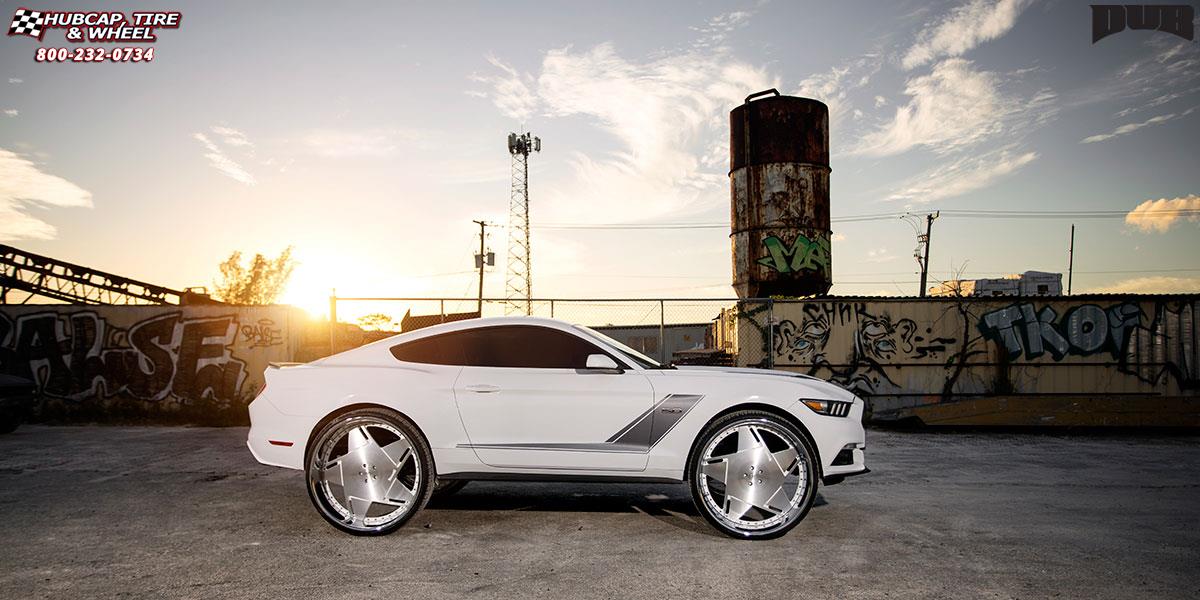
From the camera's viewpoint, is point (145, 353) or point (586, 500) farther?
point (145, 353)

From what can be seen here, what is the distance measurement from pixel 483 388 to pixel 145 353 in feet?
36.0

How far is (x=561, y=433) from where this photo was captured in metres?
4.57

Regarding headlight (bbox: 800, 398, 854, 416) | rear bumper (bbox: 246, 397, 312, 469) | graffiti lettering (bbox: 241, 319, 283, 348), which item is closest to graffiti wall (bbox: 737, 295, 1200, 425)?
headlight (bbox: 800, 398, 854, 416)

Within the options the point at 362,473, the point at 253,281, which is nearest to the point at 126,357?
the point at 362,473

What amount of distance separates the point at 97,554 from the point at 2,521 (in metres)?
1.53

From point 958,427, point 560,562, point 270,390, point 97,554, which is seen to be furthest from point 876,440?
point 97,554

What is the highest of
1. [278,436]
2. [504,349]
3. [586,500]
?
[504,349]

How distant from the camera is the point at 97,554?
13.4 ft

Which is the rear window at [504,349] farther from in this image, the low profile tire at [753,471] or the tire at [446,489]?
the tire at [446,489]

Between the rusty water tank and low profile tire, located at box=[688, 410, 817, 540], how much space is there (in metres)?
11.7

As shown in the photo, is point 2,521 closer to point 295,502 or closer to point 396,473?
point 295,502

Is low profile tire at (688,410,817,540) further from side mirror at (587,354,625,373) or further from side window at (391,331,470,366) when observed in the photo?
side window at (391,331,470,366)

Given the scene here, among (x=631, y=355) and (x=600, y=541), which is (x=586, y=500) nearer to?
(x=600, y=541)

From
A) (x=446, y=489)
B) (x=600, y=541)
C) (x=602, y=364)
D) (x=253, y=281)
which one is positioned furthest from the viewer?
(x=253, y=281)
